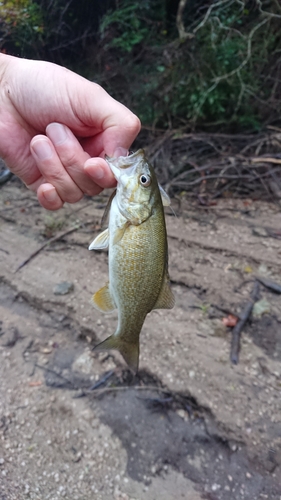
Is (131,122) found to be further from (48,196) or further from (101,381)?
(101,381)

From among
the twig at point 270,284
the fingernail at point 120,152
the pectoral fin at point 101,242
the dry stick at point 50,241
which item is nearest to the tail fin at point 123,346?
the pectoral fin at point 101,242

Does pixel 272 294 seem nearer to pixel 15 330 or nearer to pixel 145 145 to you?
pixel 15 330

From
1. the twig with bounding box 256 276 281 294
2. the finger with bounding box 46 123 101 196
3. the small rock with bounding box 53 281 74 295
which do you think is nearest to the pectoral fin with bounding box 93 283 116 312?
the finger with bounding box 46 123 101 196

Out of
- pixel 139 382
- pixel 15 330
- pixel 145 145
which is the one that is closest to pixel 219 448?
pixel 139 382

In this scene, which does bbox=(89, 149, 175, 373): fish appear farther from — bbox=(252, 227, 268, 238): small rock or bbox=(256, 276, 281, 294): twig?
bbox=(252, 227, 268, 238): small rock

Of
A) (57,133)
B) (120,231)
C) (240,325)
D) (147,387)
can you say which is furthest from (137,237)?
(240,325)

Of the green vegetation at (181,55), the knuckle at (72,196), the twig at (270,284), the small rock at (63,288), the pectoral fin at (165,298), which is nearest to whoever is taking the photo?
the pectoral fin at (165,298)

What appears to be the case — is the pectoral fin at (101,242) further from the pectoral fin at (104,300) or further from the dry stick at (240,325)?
the dry stick at (240,325)
